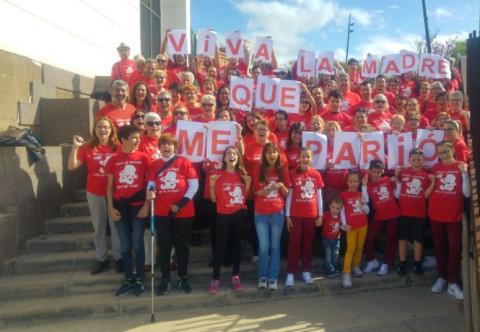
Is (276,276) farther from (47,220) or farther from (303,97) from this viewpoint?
(47,220)

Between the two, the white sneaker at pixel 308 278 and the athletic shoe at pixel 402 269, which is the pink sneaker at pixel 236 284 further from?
the athletic shoe at pixel 402 269

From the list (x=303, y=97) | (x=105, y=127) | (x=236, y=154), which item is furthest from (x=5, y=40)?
(x=303, y=97)

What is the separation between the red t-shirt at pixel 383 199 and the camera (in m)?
5.11

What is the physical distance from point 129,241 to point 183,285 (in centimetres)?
87

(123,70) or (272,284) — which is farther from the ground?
(123,70)

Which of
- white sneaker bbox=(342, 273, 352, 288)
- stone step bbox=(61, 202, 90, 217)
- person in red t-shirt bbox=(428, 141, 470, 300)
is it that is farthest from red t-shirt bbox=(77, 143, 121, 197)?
person in red t-shirt bbox=(428, 141, 470, 300)

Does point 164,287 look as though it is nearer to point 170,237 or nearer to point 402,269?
point 170,237

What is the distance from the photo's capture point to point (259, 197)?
4691mm

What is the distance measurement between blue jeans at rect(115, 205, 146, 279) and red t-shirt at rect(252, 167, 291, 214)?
4.83ft

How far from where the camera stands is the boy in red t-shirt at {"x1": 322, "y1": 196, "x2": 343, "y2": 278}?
4996 mm

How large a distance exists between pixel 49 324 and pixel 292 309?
2844 mm

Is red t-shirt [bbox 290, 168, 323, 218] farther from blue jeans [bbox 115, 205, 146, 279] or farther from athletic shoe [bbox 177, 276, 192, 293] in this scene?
blue jeans [bbox 115, 205, 146, 279]

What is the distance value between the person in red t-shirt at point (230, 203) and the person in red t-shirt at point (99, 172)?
4.39 feet

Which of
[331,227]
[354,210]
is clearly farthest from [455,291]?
[331,227]
